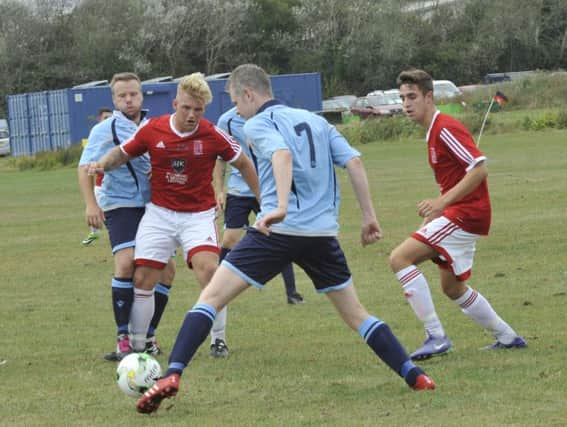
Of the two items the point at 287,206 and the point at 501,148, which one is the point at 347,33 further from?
the point at 287,206

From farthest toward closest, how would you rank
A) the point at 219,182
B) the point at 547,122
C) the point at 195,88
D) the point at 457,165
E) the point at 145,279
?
the point at 547,122, the point at 219,182, the point at 145,279, the point at 457,165, the point at 195,88

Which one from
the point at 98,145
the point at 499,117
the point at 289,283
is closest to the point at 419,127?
the point at 499,117

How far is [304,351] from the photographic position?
909 cm

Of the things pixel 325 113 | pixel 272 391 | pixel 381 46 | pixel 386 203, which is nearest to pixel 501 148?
pixel 386 203

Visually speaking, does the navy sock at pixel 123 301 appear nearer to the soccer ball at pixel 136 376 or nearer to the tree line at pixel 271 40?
the soccer ball at pixel 136 376

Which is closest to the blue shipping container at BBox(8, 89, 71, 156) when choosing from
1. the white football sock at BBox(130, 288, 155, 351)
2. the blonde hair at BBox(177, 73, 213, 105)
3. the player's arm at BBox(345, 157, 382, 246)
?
the white football sock at BBox(130, 288, 155, 351)

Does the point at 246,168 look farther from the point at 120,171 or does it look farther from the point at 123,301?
the point at 123,301

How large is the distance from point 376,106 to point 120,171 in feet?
171

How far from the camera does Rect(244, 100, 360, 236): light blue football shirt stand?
7051 mm

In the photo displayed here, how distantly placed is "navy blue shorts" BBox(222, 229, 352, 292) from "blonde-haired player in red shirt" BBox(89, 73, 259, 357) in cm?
154

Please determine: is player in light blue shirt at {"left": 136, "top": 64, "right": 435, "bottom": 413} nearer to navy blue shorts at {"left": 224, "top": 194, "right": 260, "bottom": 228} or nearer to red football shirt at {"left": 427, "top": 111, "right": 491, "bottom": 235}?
red football shirt at {"left": 427, "top": 111, "right": 491, "bottom": 235}

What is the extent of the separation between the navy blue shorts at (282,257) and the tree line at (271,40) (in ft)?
219

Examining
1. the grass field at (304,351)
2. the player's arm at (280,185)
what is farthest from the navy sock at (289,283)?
the player's arm at (280,185)

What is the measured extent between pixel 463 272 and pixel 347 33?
235 ft
